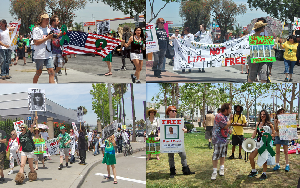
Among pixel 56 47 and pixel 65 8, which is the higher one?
pixel 65 8

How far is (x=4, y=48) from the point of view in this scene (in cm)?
895

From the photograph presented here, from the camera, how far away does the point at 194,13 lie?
31.3 ft

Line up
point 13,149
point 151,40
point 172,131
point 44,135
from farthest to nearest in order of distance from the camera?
1. point 151,40
2. point 44,135
3. point 13,149
4. point 172,131

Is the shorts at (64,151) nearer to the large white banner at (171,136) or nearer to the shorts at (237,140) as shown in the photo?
the large white banner at (171,136)

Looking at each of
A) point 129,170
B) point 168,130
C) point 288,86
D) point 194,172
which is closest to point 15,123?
point 129,170

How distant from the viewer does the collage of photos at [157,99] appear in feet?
23.0

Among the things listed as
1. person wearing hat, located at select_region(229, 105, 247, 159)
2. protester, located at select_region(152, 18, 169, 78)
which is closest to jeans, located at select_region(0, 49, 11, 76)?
protester, located at select_region(152, 18, 169, 78)

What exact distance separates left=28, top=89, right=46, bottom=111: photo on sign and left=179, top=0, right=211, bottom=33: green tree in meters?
4.51

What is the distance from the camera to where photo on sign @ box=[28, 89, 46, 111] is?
23.5ft

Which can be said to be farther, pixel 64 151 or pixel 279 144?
pixel 64 151

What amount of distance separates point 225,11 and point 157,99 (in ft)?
11.9

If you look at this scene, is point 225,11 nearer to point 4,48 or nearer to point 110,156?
point 110,156

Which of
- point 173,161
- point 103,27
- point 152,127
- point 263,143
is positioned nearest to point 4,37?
point 103,27

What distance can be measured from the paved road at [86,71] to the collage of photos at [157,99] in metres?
0.04
